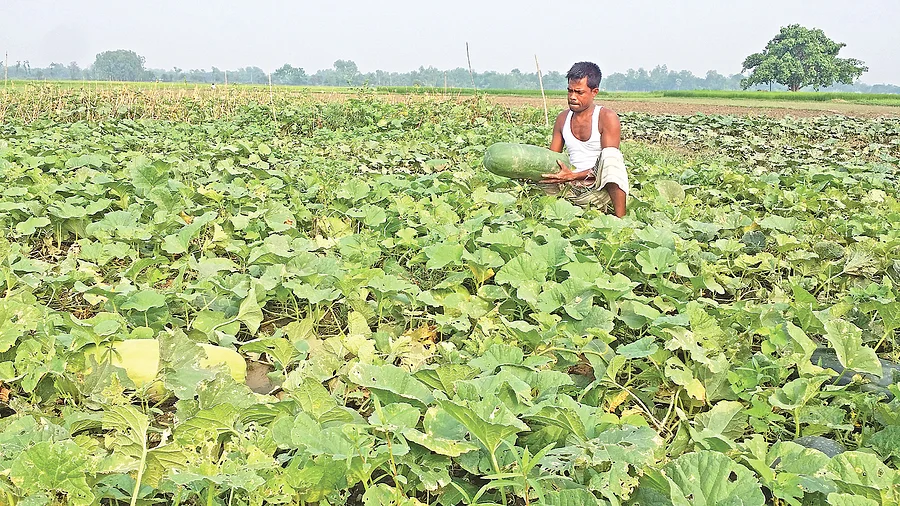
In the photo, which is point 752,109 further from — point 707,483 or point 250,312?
point 707,483

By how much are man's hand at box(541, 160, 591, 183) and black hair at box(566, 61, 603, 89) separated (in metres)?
0.66

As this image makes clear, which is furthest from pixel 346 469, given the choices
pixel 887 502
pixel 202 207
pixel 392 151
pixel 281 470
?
pixel 392 151

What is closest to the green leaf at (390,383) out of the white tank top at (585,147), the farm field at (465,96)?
the white tank top at (585,147)

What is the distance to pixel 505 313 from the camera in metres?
3.16

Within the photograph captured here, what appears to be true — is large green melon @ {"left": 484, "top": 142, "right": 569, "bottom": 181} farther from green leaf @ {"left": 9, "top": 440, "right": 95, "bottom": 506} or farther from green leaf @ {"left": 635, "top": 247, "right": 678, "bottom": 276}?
green leaf @ {"left": 9, "top": 440, "right": 95, "bottom": 506}

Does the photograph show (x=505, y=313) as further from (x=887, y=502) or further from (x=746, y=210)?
(x=746, y=210)

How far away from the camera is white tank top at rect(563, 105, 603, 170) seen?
5.49 meters

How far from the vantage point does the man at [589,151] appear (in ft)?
17.1

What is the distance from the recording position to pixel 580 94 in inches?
209

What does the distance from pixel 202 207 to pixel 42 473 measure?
3338 millimetres

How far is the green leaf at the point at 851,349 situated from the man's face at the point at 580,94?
10.8 ft

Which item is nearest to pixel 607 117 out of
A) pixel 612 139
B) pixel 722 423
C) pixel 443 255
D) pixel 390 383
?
pixel 612 139

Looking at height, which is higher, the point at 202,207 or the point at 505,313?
the point at 202,207

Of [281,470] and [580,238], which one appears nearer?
[281,470]
